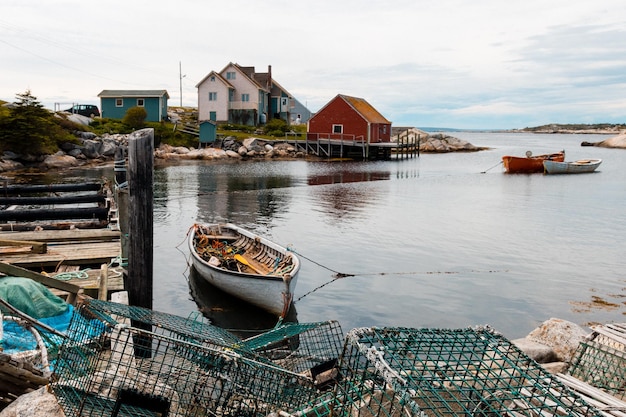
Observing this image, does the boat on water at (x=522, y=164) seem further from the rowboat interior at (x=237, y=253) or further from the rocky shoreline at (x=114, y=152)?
the rowboat interior at (x=237, y=253)

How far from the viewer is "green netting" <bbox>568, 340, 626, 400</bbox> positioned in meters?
8.12

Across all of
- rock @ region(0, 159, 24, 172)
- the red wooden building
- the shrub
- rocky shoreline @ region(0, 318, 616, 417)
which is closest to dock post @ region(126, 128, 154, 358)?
rocky shoreline @ region(0, 318, 616, 417)

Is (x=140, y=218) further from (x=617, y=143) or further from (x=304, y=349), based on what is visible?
(x=617, y=143)

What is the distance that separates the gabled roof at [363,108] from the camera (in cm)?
7181

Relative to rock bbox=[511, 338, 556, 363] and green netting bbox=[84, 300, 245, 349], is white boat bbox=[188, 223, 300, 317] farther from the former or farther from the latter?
rock bbox=[511, 338, 556, 363]

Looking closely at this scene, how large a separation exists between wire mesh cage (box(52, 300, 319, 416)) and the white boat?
6.58 meters

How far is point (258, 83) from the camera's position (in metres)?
82.3

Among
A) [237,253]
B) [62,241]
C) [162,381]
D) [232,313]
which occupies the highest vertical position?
[62,241]

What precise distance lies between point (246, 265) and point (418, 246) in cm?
1018

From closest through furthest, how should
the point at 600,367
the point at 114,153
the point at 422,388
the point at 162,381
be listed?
the point at 422,388 → the point at 162,381 → the point at 600,367 → the point at 114,153

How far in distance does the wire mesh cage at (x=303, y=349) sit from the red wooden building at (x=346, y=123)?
62589mm

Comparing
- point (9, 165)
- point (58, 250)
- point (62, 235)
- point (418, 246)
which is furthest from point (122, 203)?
point (9, 165)

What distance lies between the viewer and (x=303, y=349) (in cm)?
1007

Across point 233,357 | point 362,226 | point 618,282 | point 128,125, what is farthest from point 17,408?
point 128,125
